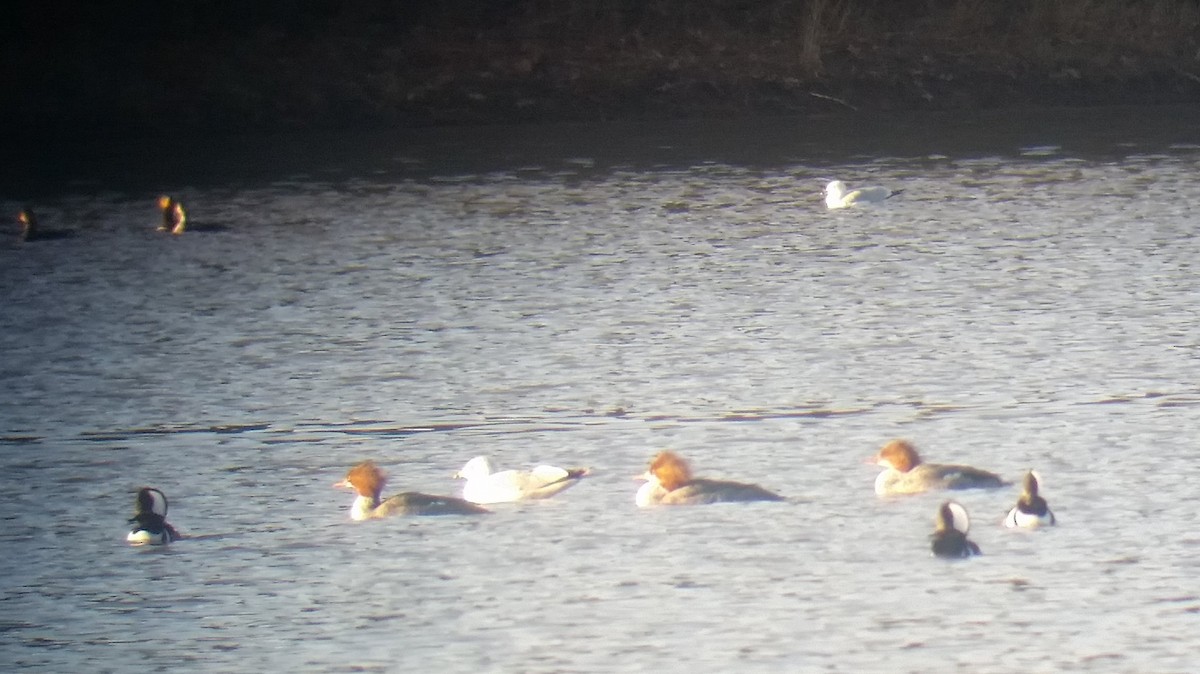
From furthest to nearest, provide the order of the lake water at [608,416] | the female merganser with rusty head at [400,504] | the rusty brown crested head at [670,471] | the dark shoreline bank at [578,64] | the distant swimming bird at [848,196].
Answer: the dark shoreline bank at [578,64]
the distant swimming bird at [848,196]
the female merganser with rusty head at [400,504]
the rusty brown crested head at [670,471]
the lake water at [608,416]

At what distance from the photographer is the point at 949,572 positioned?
260 inches

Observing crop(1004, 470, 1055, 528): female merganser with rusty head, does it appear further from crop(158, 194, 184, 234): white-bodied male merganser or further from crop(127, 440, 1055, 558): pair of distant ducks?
crop(158, 194, 184, 234): white-bodied male merganser

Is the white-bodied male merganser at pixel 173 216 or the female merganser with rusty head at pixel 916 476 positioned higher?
the white-bodied male merganser at pixel 173 216

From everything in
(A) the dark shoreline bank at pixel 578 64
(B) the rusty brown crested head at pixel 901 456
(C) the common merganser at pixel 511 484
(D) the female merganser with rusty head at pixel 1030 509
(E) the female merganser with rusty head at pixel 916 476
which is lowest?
(D) the female merganser with rusty head at pixel 1030 509

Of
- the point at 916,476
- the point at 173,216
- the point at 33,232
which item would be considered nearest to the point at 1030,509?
the point at 916,476

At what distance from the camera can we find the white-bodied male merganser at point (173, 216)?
1599cm

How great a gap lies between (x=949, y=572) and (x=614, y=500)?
1.49 meters

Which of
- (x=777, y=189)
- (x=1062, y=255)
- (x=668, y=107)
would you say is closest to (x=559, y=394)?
(x=1062, y=255)

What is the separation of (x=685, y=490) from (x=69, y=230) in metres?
9.87

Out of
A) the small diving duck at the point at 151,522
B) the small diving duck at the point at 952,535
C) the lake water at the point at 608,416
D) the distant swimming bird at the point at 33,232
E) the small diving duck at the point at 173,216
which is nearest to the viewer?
the lake water at the point at 608,416

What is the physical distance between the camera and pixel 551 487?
25.1ft

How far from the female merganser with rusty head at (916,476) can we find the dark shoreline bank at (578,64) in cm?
1671

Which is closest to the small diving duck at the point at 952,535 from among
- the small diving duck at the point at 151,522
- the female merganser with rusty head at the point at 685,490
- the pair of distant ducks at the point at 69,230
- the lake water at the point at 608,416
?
the lake water at the point at 608,416

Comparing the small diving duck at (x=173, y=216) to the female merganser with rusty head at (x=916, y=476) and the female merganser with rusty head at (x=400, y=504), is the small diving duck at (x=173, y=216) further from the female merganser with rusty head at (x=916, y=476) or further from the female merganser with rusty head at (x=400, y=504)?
the female merganser with rusty head at (x=916, y=476)
